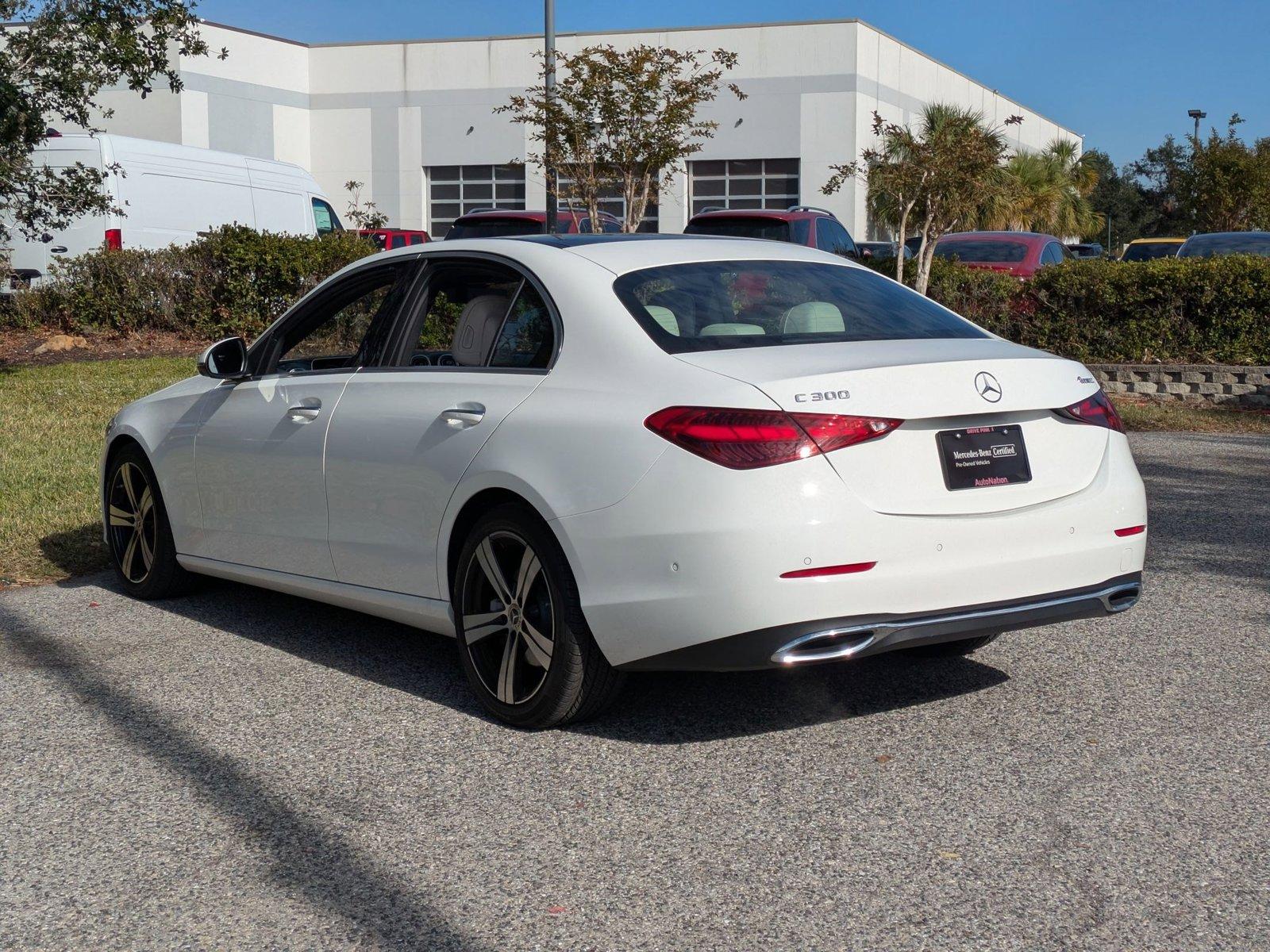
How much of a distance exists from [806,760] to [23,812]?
87.2 inches

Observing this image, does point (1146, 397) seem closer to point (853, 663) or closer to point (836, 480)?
point (853, 663)

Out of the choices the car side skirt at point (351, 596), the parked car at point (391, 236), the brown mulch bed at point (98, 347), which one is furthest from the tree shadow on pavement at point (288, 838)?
the parked car at point (391, 236)

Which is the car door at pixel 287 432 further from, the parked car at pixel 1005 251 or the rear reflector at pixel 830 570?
the parked car at pixel 1005 251

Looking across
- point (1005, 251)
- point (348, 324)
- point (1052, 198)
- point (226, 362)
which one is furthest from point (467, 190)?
point (226, 362)

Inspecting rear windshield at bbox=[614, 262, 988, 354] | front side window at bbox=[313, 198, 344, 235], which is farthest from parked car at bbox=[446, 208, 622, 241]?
rear windshield at bbox=[614, 262, 988, 354]

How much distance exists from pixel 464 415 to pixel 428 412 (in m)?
0.21

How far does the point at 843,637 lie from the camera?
13.9ft

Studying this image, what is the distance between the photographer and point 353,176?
45156 millimetres

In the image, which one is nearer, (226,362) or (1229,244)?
(226,362)

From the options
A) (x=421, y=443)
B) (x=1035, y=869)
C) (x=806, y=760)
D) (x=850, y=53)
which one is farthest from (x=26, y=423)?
(x=850, y=53)

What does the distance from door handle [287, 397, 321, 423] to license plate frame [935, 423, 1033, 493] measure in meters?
2.47

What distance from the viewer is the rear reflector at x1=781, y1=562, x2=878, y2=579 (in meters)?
4.12

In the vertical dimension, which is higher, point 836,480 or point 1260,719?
point 836,480

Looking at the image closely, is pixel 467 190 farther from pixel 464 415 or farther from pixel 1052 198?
pixel 464 415
